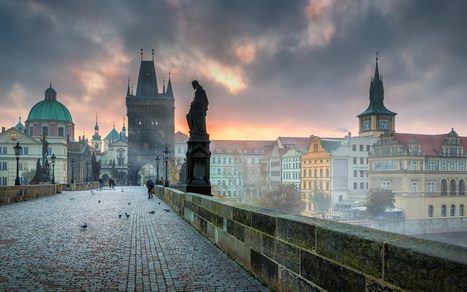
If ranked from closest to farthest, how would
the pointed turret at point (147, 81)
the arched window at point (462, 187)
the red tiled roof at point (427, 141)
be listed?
the arched window at point (462, 187) < the red tiled roof at point (427, 141) < the pointed turret at point (147, 81)

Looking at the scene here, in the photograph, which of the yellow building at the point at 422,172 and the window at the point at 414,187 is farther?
the window at the point at 414,187

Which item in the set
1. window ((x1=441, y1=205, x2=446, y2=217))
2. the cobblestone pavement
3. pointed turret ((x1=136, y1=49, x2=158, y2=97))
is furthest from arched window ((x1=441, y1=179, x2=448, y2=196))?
the cobblestone pavement

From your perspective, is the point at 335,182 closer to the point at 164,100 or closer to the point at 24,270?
the point at 164,100

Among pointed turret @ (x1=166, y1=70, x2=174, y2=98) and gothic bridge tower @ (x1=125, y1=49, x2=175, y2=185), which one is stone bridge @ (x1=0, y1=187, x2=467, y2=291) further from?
pointed turret @ (x1=166, y1=70, x2=174, y2=98)

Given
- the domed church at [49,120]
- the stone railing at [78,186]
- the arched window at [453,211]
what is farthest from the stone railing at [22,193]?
the domed church at [49,120]

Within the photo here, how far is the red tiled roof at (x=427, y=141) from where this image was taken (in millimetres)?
71062

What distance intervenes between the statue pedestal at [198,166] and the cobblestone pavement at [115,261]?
3301 millimetres

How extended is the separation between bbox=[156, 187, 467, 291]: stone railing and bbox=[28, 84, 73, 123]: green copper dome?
104m

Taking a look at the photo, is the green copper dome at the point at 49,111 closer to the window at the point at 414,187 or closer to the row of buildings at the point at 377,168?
the row of buildings at the point at 377,168

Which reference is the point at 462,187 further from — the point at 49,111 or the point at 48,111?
the point at 48,111

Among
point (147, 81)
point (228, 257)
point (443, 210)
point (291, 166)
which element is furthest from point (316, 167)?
point (228, 257)

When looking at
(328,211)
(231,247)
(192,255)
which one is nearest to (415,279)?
(231,247)

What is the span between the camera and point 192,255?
24.5 ft

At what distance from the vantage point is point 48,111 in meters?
102
